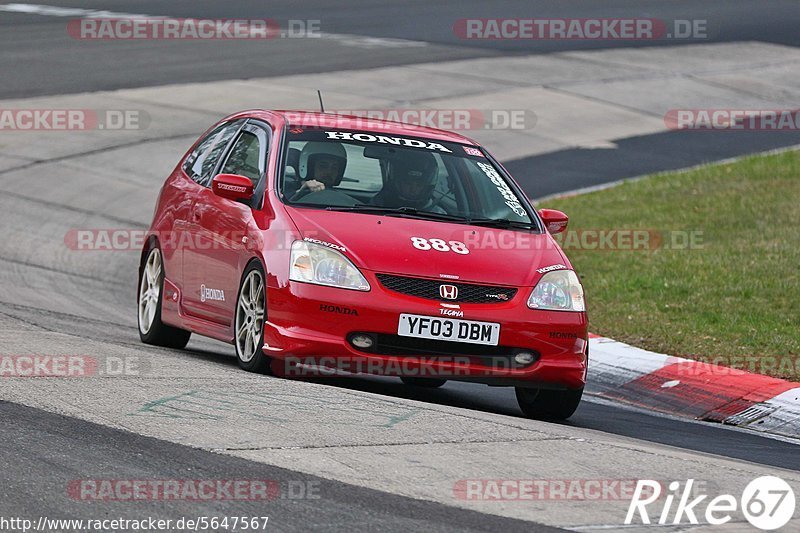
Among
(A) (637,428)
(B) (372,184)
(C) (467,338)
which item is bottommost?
(A) (637,428)

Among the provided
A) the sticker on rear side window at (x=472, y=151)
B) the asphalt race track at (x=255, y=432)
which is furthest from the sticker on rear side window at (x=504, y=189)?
the asphalt race track at (x=255, y=432)

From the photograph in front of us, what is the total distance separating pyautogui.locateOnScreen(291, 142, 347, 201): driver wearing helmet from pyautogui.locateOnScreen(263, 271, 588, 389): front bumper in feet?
3.25

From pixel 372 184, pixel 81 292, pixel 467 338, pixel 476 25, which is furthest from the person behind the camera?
pixel 476 25

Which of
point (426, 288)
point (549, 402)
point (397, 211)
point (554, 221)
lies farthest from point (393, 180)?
point (549, 402)

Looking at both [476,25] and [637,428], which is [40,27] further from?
[637,428]

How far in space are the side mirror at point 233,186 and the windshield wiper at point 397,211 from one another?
1.70ft

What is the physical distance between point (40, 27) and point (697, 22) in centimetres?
1437

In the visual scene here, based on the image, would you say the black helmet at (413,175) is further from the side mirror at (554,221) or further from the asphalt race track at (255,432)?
the asphalt race track at (255,432)

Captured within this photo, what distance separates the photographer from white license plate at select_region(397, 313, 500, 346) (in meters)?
8.27

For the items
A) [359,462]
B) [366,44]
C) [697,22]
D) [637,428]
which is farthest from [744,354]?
[697,22]

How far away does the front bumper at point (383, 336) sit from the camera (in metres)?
8.27

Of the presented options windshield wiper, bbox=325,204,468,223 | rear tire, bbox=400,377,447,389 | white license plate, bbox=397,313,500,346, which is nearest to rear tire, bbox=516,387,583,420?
white license plate, bbox=397,313,500,346

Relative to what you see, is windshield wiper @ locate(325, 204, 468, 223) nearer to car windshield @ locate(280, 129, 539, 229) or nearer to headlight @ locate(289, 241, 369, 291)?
car windshield @ locate(280, 129, 539, 229)

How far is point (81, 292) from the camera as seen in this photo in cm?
1332
